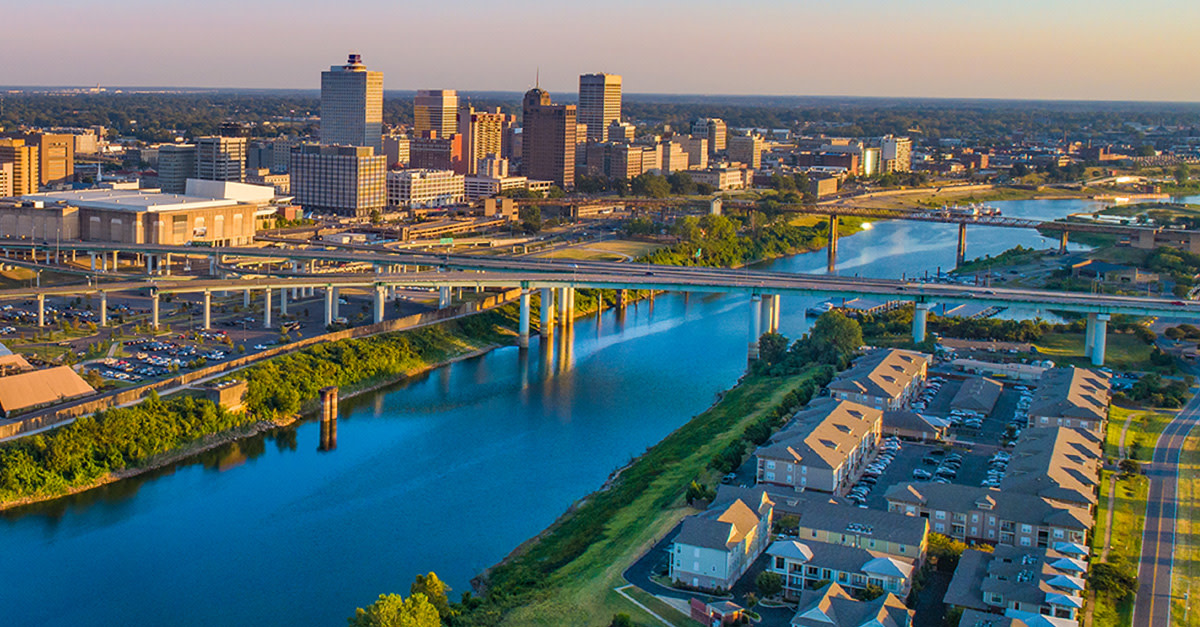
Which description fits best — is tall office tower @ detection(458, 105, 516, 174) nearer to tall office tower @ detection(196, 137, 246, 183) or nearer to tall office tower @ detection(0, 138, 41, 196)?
tall office tower @ detection(196, 137, 246, 183)

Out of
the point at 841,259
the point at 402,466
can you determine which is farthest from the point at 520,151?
the point at 402,466

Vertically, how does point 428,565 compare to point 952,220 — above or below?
below

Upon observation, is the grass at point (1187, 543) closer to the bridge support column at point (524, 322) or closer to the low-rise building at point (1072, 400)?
the low-rise building at point (1072, 400)

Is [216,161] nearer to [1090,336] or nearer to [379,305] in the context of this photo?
[379,305]

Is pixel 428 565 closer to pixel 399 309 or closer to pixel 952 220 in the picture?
pixel 399 309

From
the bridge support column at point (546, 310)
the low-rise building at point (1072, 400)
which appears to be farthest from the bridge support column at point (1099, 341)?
the bridge support column at point (546, 310)

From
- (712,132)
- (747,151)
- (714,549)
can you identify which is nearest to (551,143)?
(747,151)

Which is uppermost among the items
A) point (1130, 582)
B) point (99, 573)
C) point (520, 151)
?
point (520, 151)

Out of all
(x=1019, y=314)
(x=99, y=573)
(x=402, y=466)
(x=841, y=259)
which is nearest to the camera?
(x=99, y=573)
